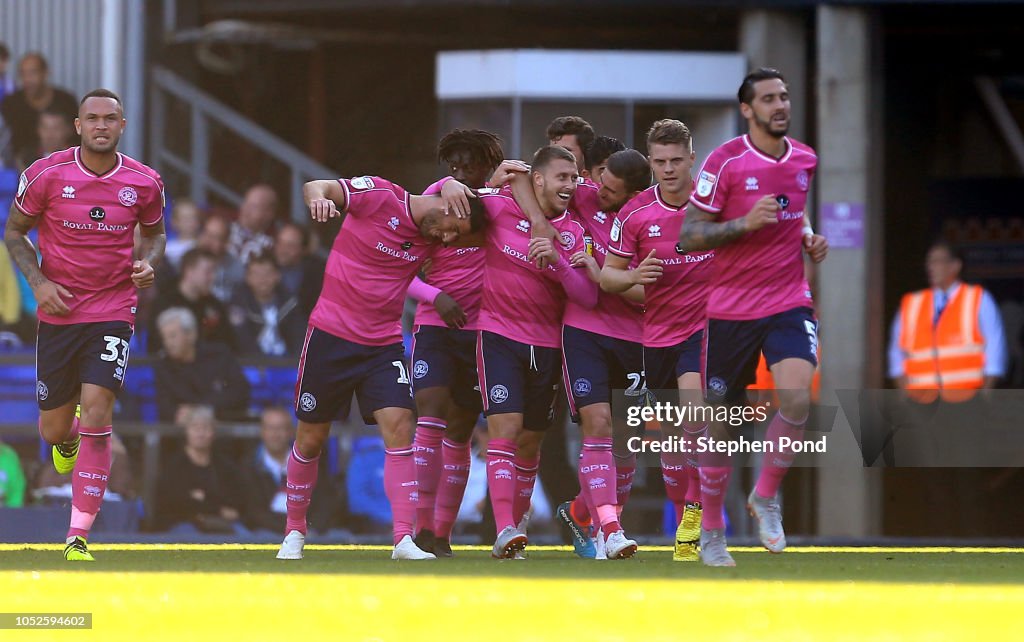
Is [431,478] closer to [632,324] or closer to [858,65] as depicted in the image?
[632,324]

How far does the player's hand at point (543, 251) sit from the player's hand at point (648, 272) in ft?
1.33

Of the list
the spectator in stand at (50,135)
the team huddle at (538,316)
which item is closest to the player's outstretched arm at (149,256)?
the team huddle at (538,316)

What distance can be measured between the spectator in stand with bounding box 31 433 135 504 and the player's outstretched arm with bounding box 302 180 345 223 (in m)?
5.60

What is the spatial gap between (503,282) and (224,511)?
18.3ft

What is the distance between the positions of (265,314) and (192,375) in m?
0.86

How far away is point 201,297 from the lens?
15.6 metres

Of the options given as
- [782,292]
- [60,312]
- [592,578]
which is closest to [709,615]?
[592,578]

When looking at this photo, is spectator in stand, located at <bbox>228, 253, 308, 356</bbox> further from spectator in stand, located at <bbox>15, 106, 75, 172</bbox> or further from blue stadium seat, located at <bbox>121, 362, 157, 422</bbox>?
spectator in stand, located at <bbox>15, 106, 75, 172</bbox>

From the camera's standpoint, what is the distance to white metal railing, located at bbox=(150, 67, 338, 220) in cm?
1739

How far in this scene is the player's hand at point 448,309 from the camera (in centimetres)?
1073

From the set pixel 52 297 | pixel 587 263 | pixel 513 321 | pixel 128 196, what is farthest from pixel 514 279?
pixel 52 297

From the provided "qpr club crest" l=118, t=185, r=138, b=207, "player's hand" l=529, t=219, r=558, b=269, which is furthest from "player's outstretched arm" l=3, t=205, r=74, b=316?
"player's hand" l=529, t=219, r=558, b=269

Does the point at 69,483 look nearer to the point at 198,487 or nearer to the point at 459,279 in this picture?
the point at 198,487

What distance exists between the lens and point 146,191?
10.3 metres
